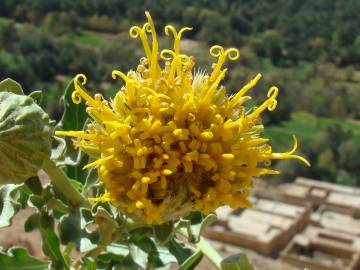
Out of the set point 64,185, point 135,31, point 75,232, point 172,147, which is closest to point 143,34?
point 135,31

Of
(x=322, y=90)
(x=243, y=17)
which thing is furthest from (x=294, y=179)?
(x=243, y=17)

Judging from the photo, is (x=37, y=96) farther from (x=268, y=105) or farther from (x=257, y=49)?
(x=257, y=49)

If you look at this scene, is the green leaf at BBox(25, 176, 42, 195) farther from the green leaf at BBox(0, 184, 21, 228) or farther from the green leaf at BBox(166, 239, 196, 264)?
the green leaf at BBox(166, 239, 196, 264)

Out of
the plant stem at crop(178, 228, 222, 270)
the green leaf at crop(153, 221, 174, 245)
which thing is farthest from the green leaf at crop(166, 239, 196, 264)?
the green leaf at crop(153, 221, 174, 245)

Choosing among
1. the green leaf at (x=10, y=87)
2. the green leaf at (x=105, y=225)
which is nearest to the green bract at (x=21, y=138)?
the green leaf at (x=10, y=87)

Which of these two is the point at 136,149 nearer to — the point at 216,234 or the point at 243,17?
the point at 216,234

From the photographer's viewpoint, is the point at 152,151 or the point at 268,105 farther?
the point at 268,105
